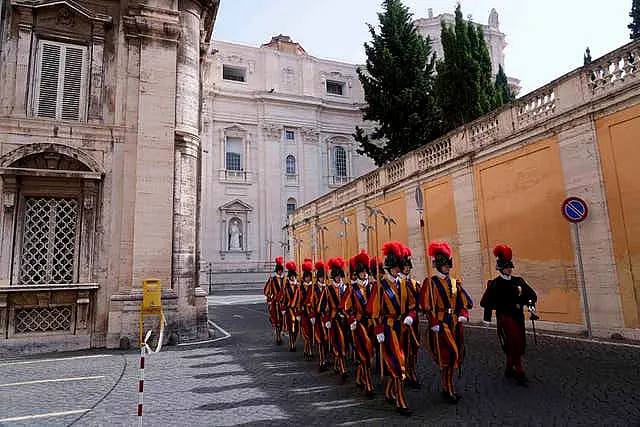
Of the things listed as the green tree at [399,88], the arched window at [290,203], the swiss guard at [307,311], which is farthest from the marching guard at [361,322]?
the arched window at [290,203]

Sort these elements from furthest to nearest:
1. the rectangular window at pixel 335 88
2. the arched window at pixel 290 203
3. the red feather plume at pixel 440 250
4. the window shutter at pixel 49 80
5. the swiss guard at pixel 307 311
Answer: the rectangular window at pixel 335 88
the arched window at pixel 290 203
the window shutter at pixel 49 80
the swiss guard at pixel 307 311
the red feather plume at pixel 440 250

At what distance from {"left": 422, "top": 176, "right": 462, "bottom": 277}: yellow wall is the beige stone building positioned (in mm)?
7588

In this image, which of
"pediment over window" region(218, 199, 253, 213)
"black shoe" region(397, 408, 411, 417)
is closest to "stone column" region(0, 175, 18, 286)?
"black shoe" region(397, 408, 411, 417)

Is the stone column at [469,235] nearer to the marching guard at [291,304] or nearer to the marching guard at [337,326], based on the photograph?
the marching guard at [291,304]

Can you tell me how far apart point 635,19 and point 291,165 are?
2792 centimetres

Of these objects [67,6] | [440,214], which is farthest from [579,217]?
[67,6]

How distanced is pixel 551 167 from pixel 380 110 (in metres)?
13.8

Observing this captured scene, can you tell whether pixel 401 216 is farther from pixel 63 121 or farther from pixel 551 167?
pixel 63 121

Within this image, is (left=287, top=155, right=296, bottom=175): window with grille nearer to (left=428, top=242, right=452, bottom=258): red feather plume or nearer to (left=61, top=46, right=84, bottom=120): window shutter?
(left=61, top=46, right=84, bottom=120): window shutter

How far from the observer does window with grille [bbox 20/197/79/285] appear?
10.6 m

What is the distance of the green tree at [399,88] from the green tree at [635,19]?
1222cm

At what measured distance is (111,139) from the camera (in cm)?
1170

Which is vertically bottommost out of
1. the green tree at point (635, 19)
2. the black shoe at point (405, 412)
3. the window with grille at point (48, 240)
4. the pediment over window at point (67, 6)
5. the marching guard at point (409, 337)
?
the black shoe at point (405, 412)

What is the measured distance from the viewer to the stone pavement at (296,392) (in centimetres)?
523
